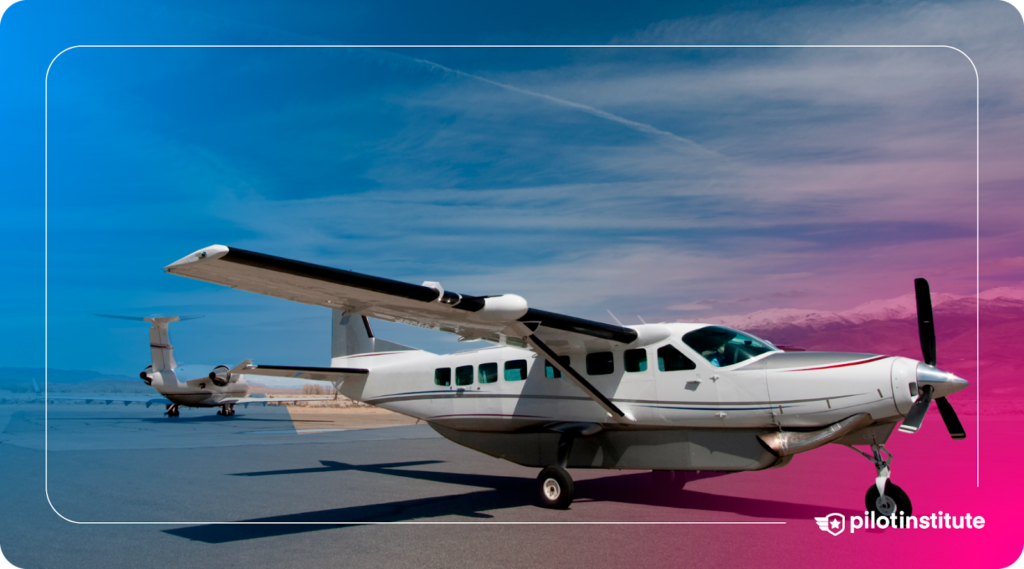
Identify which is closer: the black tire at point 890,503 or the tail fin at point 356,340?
the black tire at point 890,503

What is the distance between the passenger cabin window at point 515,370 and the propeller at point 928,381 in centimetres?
564

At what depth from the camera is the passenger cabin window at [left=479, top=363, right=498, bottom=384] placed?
11453mm

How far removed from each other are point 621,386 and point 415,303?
3.82 m

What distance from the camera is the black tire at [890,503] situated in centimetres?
772

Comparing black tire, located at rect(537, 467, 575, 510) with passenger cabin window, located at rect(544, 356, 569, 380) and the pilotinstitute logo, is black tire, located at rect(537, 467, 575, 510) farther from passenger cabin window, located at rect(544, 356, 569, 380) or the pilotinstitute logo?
the pilotinstitute logo

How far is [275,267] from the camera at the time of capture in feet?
20.8

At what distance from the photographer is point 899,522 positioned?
25.1 feet

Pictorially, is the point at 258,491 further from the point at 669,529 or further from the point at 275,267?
the point at 669,529

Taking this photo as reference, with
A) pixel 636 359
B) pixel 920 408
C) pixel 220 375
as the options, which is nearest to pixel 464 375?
pixel 636 359

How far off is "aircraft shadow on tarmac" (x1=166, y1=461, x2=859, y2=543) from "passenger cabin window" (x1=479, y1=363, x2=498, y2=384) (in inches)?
75.3

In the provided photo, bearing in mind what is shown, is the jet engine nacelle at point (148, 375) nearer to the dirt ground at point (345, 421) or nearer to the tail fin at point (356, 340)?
the dirt ground at point (345, 421)

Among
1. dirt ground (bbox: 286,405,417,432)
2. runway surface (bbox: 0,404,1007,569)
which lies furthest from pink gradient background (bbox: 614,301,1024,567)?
dirt ground (bbox: 286,405,417,432)

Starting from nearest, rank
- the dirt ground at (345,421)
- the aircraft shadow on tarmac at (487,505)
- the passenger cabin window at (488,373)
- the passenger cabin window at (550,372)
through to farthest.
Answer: the aircraft shadow on tarmac at (487,505) → the passenger cabin window at (550,372) → the passenger cabin window at (488,373) → the dirt ground at (345,421)

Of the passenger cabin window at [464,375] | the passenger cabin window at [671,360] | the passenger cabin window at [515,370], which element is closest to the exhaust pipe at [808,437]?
the passenger cabin window at [671,360]
